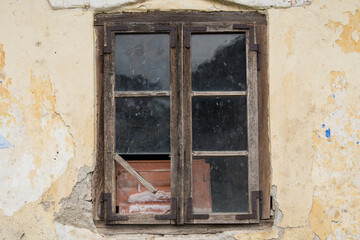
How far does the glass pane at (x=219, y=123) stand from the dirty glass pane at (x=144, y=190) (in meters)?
0.27

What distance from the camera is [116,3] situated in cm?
292

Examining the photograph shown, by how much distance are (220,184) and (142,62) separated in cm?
89

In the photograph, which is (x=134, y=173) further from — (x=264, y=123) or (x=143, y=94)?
(x=264, y=123)

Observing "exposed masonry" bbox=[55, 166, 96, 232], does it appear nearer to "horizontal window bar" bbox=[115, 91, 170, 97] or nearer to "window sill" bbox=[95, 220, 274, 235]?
"window sill" bbox=[95, 220, 274, 235]

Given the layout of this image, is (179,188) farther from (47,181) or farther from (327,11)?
(327,11)

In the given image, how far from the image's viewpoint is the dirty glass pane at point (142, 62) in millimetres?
2939

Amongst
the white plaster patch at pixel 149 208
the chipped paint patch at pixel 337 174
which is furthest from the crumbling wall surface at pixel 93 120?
the white plaster patch at pixel 149 208

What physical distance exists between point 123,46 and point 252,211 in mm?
1283

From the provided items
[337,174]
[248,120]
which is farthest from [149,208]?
[337,174]

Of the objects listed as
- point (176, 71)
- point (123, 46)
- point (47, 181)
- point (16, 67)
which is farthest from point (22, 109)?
point (176, 71)

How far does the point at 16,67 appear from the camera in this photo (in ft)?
9.46

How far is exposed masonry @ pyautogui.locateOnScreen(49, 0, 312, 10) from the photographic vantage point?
9.52ft

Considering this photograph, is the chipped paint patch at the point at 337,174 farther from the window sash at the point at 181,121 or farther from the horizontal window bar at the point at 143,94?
the horizontal window bar at the point at 143,94

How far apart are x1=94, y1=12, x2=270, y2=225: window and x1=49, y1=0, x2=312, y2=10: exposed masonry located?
0.23ft
